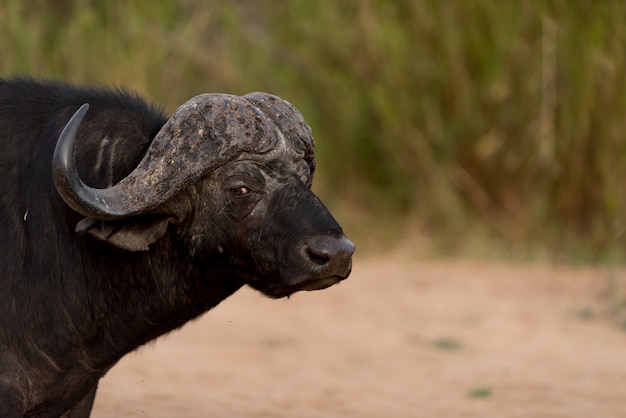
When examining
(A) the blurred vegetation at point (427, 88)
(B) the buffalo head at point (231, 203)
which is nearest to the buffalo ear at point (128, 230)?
(B) the buffalo head at point (231, 203)

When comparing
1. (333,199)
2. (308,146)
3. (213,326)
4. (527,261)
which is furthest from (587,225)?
(308,146)

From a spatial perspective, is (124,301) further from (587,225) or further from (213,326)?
(587,225)

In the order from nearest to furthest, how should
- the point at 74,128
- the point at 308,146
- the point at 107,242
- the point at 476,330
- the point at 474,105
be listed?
the point at 74,128 → the point at 107,242 → the point at 308,146 → the point at 476,330 → the point at 474,105

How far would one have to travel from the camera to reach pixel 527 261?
452 inches

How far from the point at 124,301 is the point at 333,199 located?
8.60m

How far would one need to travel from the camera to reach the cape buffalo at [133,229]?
4.55m

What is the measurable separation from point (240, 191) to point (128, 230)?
18.4 inches

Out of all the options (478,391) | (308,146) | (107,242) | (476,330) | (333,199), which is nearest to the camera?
(107,242)

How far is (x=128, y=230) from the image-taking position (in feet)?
15.2

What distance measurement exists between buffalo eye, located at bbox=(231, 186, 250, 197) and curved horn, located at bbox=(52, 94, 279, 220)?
0.38ft

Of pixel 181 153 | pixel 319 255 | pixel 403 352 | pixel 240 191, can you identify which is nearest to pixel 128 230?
pixel 181 153

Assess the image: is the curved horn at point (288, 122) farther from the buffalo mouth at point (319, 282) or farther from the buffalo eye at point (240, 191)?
the buffalo mouth at point (319, 282)

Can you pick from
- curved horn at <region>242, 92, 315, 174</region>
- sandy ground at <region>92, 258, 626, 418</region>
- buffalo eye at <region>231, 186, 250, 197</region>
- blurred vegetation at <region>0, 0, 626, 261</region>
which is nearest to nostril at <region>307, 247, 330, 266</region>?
buffalo eye at <region>231, 186, 250, 197</region>

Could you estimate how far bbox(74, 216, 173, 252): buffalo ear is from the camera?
4.55 meters
